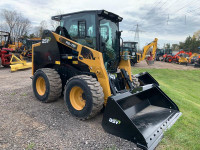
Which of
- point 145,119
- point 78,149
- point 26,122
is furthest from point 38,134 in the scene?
point 145,119

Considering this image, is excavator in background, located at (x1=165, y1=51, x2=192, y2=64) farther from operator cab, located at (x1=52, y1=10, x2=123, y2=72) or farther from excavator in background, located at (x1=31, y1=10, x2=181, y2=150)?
operator cab, located at (x1=52, y1=10, x2=123, y2=72)

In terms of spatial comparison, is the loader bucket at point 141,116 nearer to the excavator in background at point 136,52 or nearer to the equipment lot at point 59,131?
the equipment lot at point 59,131

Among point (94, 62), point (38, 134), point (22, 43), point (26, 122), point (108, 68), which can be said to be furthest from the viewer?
point (22, 43)

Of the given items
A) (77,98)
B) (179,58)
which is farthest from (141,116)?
(179,58)

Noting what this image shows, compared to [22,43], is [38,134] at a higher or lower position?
lower

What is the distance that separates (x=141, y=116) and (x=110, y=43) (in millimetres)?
2070

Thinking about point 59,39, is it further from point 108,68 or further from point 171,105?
point 171,105

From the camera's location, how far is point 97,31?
4.14 meters

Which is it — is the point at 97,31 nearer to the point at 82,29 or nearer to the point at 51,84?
the point at 82,29

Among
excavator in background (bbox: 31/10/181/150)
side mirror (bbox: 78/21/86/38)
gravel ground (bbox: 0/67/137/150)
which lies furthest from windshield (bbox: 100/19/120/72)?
gravel ground (bbox: 0/67/137/150)

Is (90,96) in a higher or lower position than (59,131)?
higher

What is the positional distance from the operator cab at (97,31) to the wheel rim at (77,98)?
3.63 ft

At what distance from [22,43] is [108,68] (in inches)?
665

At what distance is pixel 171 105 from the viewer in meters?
4.41
